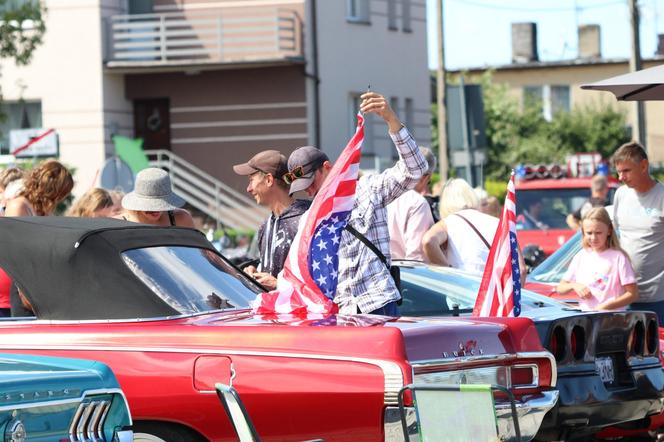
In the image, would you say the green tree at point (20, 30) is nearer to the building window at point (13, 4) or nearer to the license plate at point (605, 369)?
the building window at point (13, 4)

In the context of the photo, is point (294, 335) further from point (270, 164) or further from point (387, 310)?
point (270, 164)

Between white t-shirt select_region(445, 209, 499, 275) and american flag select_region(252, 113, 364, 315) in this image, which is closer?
american flag select_region(252, 113, 364, 315)

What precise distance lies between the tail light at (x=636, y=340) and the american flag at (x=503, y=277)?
582mm

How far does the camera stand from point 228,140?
35.8m

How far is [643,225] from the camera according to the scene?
405 inches

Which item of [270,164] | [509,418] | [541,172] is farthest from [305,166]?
[541,172]

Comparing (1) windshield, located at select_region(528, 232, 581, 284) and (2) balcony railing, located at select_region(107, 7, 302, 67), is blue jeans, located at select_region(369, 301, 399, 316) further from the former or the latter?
(2) balcony railing, located at select_region(107, 7, 302, 67)

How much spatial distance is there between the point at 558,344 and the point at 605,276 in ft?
9.39

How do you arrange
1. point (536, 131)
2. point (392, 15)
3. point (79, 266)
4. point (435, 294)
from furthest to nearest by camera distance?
point (536, 131) → point (392, 15) → point (435, 294) → point (79, 266)

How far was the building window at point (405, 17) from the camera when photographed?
40156 millimetres

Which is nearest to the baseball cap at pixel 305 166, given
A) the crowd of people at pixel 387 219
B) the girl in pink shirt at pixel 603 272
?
the crowd of people at pixel 387 219

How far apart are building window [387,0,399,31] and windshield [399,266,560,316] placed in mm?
30842

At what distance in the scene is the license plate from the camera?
7.44m

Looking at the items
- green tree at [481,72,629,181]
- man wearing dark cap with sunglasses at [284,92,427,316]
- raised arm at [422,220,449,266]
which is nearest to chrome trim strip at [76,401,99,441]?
man wearing dark cap with sunglasses at [284,92,427,316]
